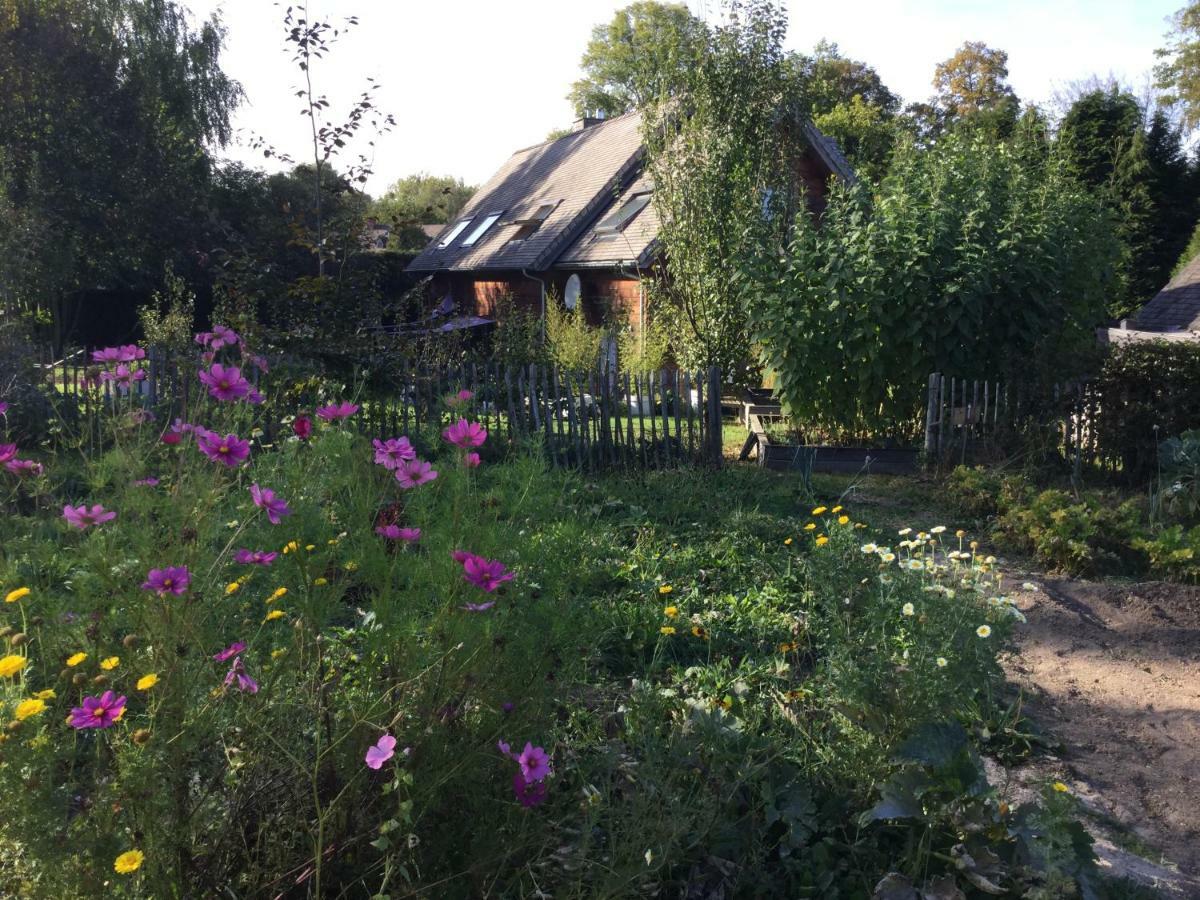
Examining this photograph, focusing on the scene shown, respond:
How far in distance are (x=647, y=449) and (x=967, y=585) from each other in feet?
16.2

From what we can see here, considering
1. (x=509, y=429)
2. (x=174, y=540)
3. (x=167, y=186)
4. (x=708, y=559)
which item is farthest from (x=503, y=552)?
(x=167, y=186)

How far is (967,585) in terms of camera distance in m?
3.96

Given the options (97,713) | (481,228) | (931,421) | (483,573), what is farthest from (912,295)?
(481,228)

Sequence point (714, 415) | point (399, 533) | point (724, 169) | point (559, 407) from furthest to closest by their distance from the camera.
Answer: point (724, 169) → point (714, 415) → point (559, 407) → point (399, 533)

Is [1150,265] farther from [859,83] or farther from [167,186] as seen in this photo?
[167,186]

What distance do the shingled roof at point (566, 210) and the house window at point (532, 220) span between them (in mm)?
34

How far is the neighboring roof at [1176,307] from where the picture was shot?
22.6 metres

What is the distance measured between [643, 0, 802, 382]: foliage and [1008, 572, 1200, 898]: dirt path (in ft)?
24.7

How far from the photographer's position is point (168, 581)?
193 cm

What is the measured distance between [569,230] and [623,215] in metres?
1.55

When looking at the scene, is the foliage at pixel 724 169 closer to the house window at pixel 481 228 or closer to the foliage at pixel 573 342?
the foliage at pixel 573 342

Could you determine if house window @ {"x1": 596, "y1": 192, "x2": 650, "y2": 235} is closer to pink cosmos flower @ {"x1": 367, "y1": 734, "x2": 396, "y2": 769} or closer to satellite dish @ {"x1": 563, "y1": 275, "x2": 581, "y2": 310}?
satellite dish @ {"x1": 563, "y1": 275, "x2": 581, "y2": 310}

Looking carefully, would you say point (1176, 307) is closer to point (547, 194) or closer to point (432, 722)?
point (547, 194)

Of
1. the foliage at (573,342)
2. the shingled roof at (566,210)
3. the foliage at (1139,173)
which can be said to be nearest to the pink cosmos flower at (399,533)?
the foliage at (573,342)
